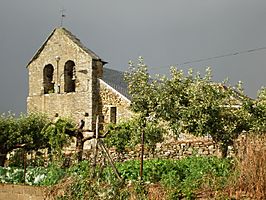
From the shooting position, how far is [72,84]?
91.1 ft

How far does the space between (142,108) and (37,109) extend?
12.8m

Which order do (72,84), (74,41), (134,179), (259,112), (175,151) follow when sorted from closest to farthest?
(134,179)
(259,112)
(175,151)
(74,41)
(72,84)

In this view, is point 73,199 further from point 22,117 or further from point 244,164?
point 22,117

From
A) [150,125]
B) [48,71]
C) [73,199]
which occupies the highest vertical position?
[48,71]

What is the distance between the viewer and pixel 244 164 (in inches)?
401

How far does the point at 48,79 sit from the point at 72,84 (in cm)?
173

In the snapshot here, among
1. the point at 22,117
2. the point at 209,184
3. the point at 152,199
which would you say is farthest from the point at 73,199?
the point at 22,117

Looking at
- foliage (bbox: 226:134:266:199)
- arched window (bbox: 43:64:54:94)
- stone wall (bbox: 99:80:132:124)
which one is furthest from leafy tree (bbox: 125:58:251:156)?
arched window (bbox: 43:64:54:94)

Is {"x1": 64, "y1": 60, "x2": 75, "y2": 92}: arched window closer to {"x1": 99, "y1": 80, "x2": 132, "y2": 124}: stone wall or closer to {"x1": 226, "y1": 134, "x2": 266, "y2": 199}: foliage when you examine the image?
{"x1": 99, "y1": 80, "x2": 132, "y2": 124}: stone wall

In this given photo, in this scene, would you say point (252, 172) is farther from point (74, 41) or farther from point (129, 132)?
point (74, 41)

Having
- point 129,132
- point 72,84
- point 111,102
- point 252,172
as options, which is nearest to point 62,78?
point 72,84

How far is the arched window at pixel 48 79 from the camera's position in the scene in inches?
1108

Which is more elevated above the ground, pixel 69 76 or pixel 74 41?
pixel 74 41

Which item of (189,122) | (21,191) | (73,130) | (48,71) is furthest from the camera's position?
(48,71)
